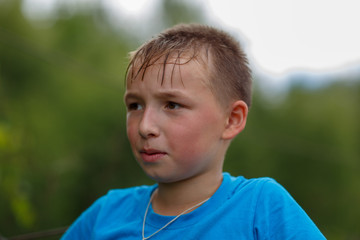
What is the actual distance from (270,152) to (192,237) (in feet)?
56.0

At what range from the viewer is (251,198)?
1167mm

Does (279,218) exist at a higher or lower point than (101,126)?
higher

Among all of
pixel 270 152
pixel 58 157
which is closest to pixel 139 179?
pixel 58 157

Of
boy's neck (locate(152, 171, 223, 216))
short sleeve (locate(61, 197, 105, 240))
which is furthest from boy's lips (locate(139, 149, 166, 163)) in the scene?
short sleeve (locate(61, 197, 105, 240))

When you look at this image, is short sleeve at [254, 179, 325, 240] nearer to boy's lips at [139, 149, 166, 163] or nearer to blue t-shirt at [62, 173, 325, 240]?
blue t-shirt at [62, 173, 325, 240]

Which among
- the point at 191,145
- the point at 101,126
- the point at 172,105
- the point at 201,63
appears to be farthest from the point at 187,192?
the point at 101,126

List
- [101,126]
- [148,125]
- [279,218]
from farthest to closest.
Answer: [101,126], [148,125], [279,218]

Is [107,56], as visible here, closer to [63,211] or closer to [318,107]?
[63,211]

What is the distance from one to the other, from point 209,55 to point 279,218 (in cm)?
53

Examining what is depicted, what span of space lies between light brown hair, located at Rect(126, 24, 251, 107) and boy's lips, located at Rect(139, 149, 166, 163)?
23cm

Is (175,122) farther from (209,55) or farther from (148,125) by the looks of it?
(209,55)

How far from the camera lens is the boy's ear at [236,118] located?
4.26 feet

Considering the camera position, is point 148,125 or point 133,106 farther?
point 133,106

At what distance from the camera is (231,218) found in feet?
3.74
